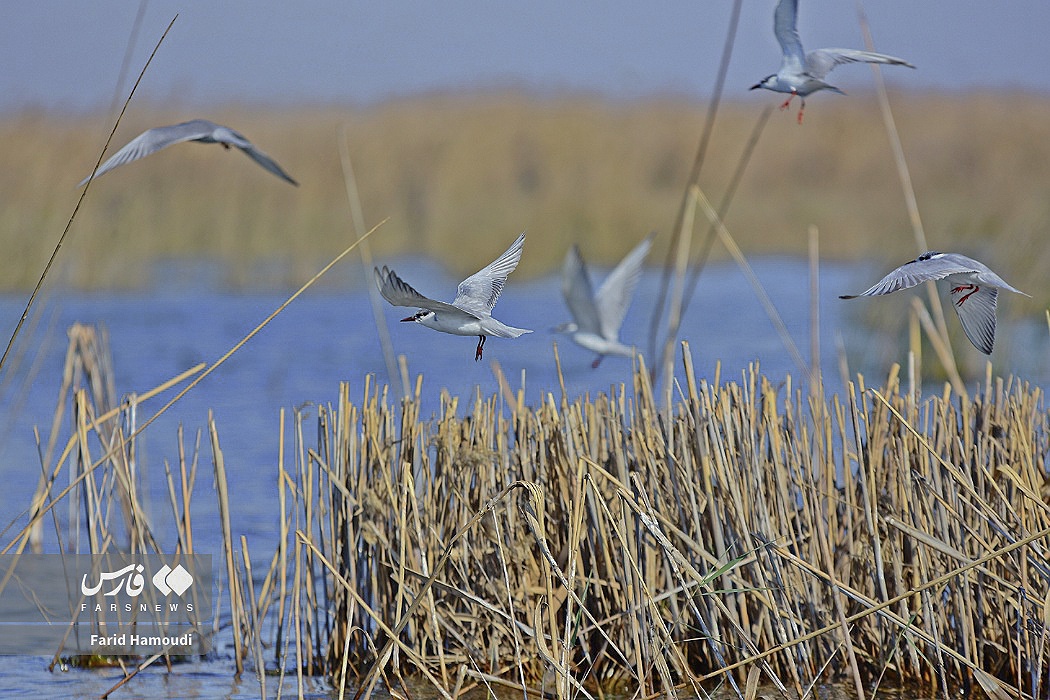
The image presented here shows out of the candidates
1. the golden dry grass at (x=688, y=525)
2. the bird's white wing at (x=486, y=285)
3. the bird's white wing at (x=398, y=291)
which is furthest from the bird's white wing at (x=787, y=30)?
the bird's white wing at (x=398, y=291)

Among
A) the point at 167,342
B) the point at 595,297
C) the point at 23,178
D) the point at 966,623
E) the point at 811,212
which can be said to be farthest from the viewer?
the point at 811,212

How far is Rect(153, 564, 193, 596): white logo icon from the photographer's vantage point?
4.20 meters

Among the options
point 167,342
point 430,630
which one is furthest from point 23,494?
point 167,342

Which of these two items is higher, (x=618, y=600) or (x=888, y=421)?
(x=888, y=421)

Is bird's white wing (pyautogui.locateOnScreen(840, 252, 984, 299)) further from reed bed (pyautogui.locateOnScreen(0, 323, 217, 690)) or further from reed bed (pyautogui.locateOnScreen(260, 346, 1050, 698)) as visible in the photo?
reed bed (pyautogui.locateOnScreen(0, 323, 217, 690))

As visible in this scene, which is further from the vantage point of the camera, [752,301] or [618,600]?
[752,301]

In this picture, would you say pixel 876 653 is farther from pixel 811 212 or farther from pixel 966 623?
pixel 811 212

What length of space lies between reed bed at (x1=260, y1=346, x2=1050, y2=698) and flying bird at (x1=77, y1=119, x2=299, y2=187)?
0.78 metres

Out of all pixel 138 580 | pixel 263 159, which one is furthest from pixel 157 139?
pixel 138 580

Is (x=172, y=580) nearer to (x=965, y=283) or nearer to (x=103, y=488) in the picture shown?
(x=103, y=488)

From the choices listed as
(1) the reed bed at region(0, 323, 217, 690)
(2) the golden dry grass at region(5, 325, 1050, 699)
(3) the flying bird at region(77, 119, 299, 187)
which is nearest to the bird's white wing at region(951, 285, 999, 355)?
(2) the golden dry grass at region(5, 325, 1050, 699)

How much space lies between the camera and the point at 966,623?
3.67 m

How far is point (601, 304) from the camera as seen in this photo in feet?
19.0

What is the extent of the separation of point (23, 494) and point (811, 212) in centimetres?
1716
